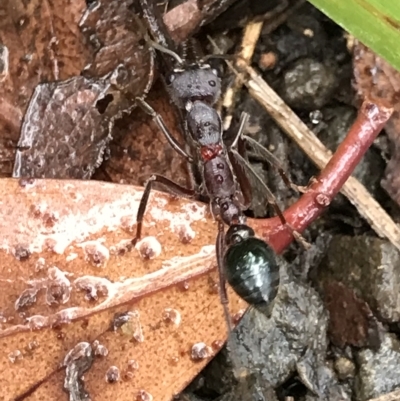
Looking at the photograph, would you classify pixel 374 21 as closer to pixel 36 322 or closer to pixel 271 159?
pixel 271 159

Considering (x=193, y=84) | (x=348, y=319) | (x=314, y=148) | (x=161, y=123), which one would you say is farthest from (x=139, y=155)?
(x=348, y=319)

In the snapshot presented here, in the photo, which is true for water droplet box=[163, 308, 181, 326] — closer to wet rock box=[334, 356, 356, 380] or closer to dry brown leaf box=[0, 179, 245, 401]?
dry brown leaf box=[0, 179, 245, 401]

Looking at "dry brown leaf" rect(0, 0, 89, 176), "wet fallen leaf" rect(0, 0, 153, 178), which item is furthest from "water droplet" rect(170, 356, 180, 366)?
"dry brown leaf" rect(0, 0, 89, 176)

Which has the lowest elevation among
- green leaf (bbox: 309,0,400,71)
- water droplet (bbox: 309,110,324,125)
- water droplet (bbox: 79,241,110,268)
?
water droplet (bbox: 79,241,110,268)

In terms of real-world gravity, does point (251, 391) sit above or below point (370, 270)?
below

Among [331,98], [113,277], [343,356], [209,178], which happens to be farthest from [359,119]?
[113,277]

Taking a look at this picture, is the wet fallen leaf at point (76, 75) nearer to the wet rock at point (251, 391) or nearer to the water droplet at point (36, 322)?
the water droplet at point (36, 322)
